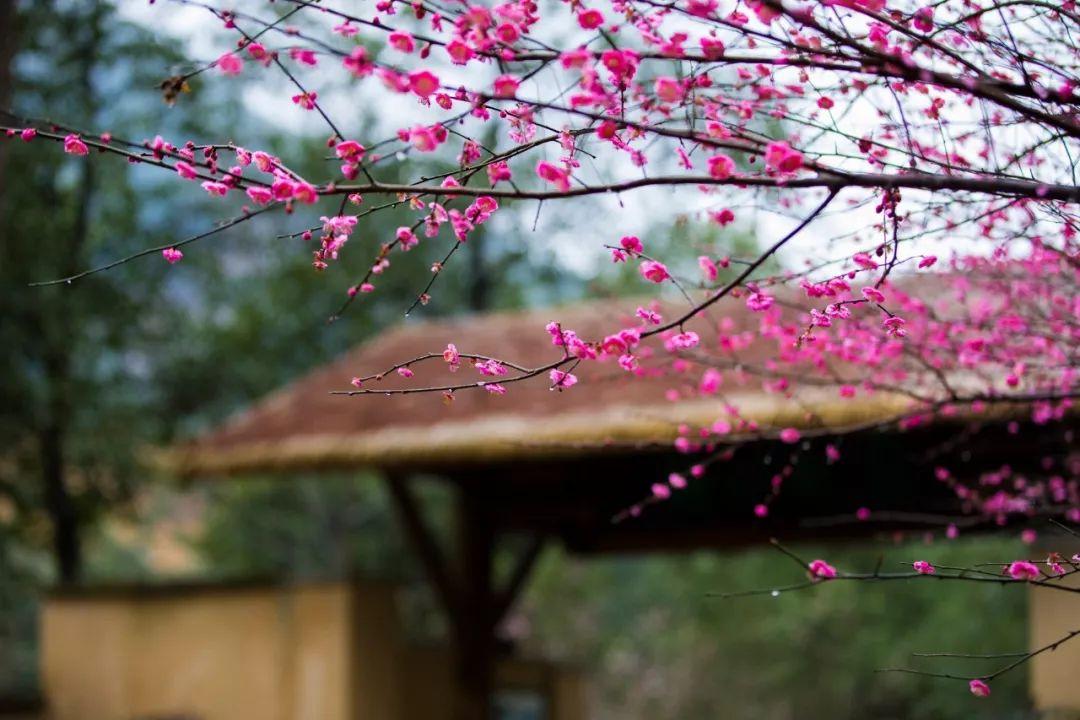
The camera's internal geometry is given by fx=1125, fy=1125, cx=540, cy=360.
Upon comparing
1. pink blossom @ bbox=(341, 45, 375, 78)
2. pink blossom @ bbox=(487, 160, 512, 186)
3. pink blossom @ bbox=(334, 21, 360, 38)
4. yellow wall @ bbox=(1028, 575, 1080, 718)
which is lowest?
yellow wall @ bbox=(1028, 575, 1080, 718)

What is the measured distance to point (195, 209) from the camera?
7047mm

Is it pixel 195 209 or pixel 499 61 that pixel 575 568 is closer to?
pixel 195 209

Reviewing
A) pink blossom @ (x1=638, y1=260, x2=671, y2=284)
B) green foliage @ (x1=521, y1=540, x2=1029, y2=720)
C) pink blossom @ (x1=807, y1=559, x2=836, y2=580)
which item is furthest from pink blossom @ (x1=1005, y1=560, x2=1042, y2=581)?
green foliage @ (x1=521, y1=540, x2=1029, y2=720)

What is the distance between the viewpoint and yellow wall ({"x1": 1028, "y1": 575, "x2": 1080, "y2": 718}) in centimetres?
340

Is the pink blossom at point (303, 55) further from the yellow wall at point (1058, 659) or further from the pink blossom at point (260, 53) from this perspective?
the yellow wall at point (1058, 659)

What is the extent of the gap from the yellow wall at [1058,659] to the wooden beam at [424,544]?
263cm

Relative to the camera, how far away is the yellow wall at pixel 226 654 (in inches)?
204

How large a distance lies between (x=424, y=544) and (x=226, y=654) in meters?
1.09

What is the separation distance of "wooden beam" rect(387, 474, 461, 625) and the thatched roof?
0.38 metres

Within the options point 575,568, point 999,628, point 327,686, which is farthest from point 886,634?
point 327,686

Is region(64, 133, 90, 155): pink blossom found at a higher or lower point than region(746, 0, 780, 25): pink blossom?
lower

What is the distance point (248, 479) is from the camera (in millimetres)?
6941

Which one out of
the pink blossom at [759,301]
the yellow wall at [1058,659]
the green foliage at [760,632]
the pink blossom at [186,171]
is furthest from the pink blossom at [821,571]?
the green foliage at [760,632]

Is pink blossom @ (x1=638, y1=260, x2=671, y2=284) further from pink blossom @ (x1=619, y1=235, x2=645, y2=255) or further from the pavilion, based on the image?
the pavilion
